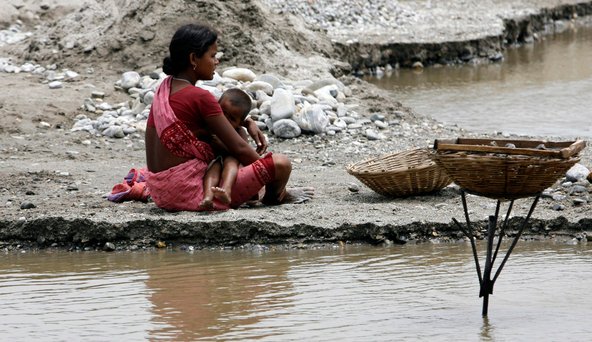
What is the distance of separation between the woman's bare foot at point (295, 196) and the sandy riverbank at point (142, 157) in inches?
2.1

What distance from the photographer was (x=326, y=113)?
9.54 m

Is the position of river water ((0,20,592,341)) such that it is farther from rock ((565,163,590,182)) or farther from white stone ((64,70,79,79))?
white stone ((64,70,79,79))

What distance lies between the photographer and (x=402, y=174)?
6.72 meters

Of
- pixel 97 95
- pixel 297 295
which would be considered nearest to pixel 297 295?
pixel 297 295

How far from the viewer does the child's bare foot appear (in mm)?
6238

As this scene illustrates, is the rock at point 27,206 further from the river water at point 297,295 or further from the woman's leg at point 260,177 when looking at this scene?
the woman's leg at point 260,177

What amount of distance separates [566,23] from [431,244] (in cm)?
1588

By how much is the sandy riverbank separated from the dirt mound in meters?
0.01

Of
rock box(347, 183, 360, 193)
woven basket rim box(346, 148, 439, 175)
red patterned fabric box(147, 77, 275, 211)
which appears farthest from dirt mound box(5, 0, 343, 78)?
red patterned fabric box(147, 77, 275, 211)

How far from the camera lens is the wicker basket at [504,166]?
171 inches

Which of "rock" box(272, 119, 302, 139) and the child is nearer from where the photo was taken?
the child

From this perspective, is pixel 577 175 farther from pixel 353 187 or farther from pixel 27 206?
pixel 27 206

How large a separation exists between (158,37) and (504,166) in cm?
712

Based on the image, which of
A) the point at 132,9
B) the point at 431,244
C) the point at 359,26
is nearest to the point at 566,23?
the point at 359,26
